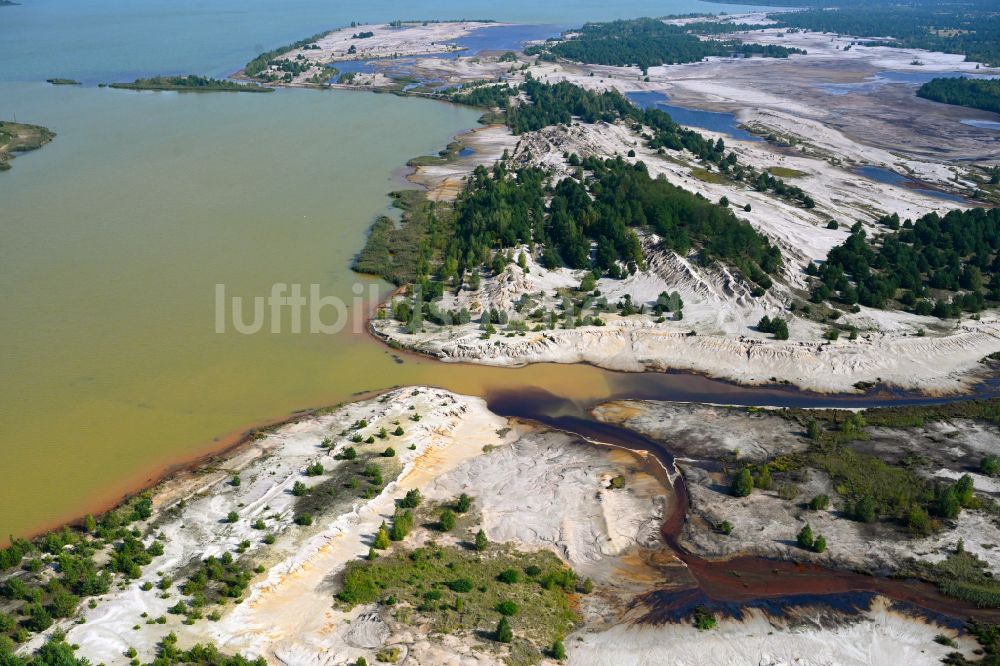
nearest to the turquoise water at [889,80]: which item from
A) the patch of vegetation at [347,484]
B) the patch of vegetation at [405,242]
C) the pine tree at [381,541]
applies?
the patch of vegetation at [405,242]

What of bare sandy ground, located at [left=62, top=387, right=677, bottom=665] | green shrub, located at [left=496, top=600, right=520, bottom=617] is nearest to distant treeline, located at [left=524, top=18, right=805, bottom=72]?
bare sandy ground, located at [left=62, top=387, right=677, bottom=665]

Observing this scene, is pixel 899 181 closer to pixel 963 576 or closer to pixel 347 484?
pixel 963 576

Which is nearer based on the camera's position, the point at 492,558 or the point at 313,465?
the point at 492,558

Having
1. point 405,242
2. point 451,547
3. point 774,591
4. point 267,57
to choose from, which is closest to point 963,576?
point 774,591

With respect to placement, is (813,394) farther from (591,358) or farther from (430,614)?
(430,614)

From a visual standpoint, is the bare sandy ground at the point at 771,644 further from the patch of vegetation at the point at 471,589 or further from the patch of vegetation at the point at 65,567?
the patch of vegetation at the point at 65,567

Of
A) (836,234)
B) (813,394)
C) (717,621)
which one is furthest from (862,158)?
(717,621)
